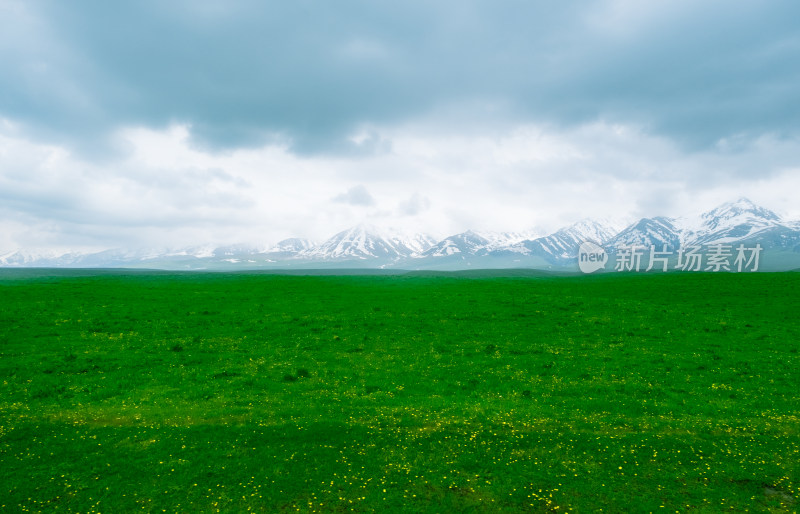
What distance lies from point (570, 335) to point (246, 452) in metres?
31.8

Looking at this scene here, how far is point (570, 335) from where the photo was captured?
127 feet

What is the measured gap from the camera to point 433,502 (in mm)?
13055

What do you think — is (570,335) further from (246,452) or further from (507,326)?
(246,452)

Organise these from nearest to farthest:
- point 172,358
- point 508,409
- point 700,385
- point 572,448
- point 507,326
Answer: point 572,448 < point 508,409 < point 700,385 < point 172,358 < point 507,326

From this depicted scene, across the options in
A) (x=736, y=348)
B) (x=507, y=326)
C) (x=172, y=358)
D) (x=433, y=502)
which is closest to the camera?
(x=433, y=502)

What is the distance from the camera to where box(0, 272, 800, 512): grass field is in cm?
1359

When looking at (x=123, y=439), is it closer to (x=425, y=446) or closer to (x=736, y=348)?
(x=425, y=446)

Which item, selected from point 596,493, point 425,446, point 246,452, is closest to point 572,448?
point 596,493

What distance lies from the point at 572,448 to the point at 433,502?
6.93 m

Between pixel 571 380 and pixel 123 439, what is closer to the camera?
pixel 123 439

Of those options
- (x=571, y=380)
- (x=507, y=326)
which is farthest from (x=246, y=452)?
(x=507, y=326)

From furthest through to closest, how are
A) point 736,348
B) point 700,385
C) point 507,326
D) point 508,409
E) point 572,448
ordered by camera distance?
point 507,326 → point 736,348 → point 700,385 → point 508,409 → point 572,448

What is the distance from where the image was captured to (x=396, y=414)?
20.4m

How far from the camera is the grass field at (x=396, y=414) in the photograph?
535 inches
